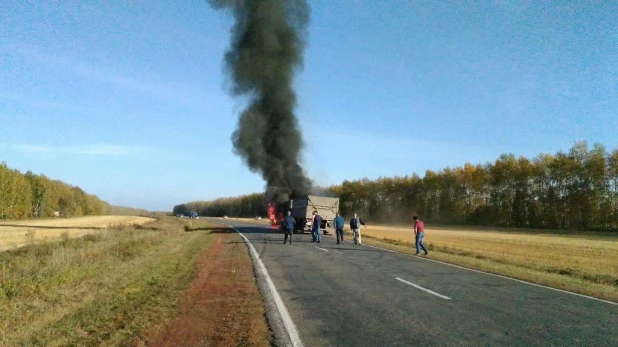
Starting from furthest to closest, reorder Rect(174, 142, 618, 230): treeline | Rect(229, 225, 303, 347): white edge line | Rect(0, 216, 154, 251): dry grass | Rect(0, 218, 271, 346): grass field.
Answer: Rect(174, 142, 618, 230): treeline → Rect(0, 216, 154, 251): dry grass → Rect(0, 218, 271, 346): grass field → Rect(229, 225, 303, 347): white edge line

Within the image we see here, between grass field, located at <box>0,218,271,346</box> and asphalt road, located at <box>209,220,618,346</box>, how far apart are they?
918 mm

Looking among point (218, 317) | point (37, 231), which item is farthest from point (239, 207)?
point (218, 317)

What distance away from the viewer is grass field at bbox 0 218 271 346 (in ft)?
20.1

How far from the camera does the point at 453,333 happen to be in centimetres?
593

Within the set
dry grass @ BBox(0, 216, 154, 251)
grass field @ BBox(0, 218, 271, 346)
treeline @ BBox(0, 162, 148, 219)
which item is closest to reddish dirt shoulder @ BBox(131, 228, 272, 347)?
grass field @ BBox(0, 218, 271, 346)

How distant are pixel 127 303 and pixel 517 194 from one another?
70.1 meters

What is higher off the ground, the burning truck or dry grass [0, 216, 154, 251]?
the burning truck

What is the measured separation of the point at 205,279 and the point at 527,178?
2665 inches

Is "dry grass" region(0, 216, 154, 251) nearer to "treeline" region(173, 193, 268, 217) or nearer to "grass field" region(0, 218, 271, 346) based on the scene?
"grass field" region(0, 218, 271, 346)

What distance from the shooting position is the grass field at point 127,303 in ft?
20.1

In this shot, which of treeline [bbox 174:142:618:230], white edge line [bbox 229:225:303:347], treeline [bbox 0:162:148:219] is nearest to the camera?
white edge line [bbox 229:225:303:347]

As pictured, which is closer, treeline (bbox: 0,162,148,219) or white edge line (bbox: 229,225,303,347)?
white edge line (bbox: 229,225,303,347)

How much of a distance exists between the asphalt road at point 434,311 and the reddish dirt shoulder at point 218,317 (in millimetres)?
599

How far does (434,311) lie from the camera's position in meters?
7.30
